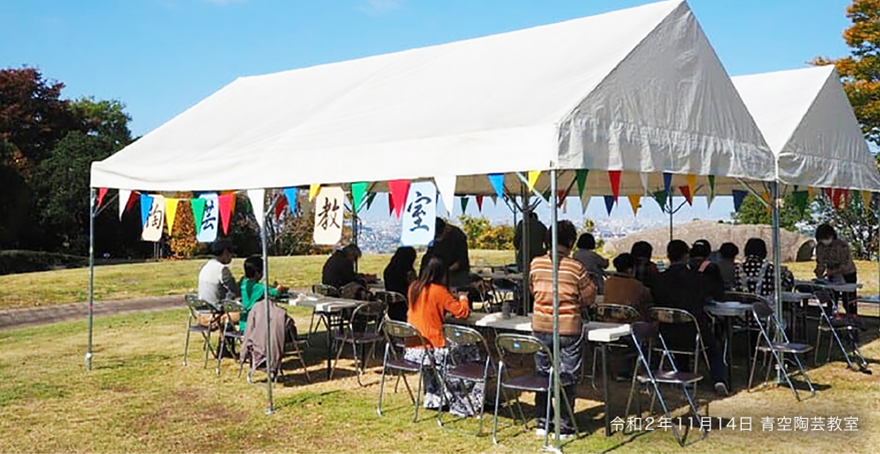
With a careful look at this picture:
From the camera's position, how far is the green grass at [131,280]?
15781 mm

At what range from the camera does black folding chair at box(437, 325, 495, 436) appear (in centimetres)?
524

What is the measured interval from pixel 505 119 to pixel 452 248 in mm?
2939

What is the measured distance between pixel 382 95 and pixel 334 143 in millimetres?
995

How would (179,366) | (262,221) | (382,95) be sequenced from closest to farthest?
(262,221), (382,95), (179,366)

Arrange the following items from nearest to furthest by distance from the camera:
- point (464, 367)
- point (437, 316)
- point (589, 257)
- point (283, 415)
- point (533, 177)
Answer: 1. point (533, 177)
2. point (464, 367)
3. point (437, 316)
4. point (283, 415)
5. point (589, 257)

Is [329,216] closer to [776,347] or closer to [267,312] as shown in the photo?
[267,312]

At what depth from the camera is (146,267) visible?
20.4 m

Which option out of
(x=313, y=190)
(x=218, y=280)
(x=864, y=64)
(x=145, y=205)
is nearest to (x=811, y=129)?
(x=313, y=190)

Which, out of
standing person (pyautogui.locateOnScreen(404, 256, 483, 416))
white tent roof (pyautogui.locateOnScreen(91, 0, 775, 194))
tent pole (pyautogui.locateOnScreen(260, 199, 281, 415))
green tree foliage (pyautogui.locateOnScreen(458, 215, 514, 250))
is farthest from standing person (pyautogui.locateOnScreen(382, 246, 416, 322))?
green tree foliage (pyautogui.locateOnScreen(458, 215, 514, 250))

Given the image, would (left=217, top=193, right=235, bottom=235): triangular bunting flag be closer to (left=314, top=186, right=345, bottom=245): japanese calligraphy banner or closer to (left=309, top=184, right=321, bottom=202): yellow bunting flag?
(left=309, top=184, right=321, bottom=202): yellow bunting flag

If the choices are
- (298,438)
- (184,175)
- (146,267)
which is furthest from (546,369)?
(146,267)

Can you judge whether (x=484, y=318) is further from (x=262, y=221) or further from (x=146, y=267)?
(x=146, y=267)

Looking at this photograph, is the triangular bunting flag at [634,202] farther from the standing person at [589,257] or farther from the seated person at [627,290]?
the seated person at [627,290]

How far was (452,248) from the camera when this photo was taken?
794 cm
